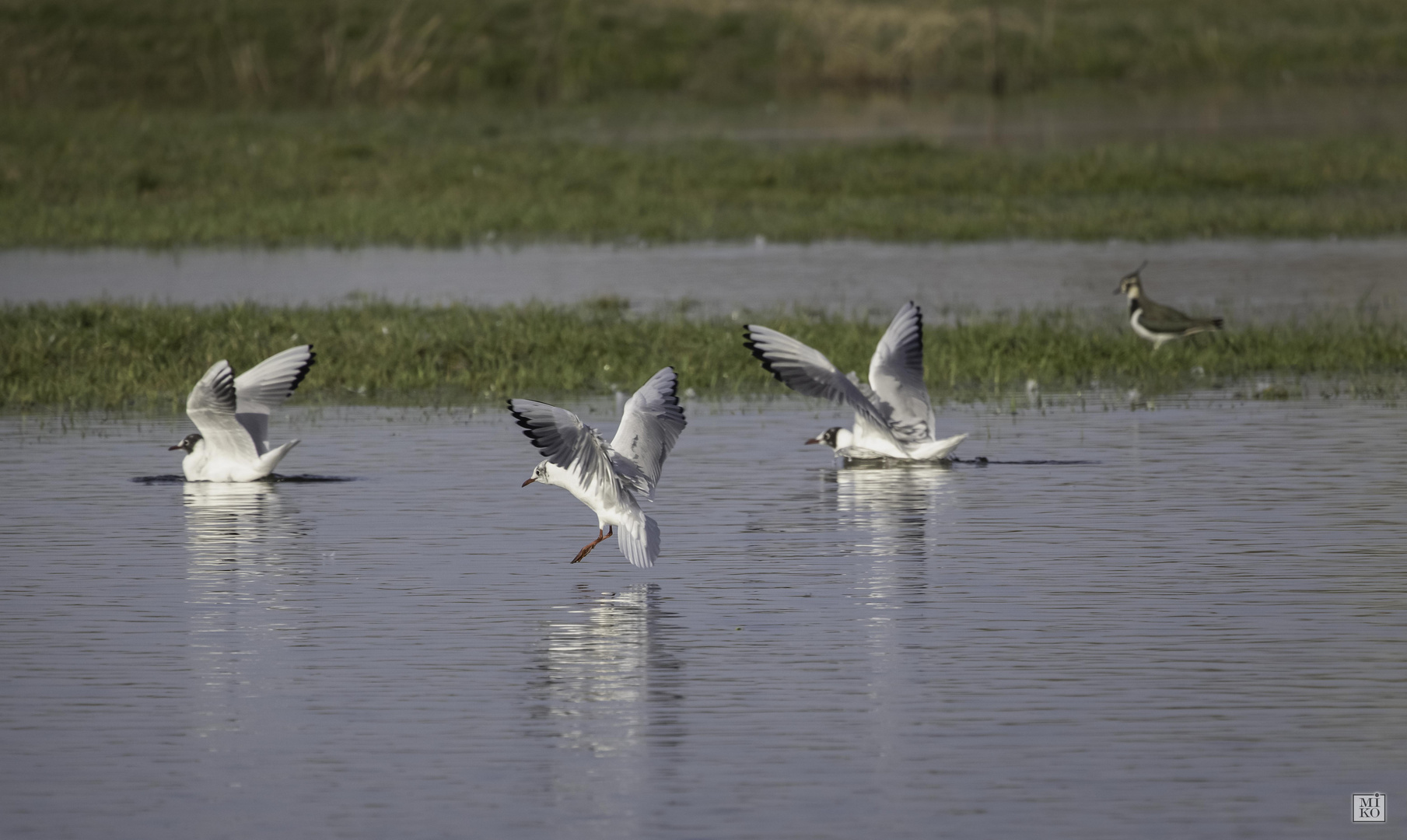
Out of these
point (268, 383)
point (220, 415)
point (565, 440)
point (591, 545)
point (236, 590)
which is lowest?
point (236, 590)

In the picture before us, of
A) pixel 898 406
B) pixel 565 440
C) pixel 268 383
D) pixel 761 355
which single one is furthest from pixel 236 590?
pixel 898 406

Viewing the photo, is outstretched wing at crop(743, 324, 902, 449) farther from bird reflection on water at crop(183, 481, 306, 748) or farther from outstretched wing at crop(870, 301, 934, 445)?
bird reflection on water at crop(183, 481, 306, 748)

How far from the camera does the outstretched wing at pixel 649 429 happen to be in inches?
405

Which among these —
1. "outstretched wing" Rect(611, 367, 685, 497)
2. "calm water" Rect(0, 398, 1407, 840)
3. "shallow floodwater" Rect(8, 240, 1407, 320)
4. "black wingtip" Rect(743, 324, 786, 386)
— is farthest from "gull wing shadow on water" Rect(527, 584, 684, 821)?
"shallow floodwater" Rect(8, 240, 1407, 320)

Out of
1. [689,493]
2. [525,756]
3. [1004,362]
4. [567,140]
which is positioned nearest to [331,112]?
[567,140]

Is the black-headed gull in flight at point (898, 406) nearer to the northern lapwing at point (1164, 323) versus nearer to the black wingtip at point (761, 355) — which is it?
the black wingtip at point (761, 355)

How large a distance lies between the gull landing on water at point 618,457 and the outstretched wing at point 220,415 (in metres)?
2.15

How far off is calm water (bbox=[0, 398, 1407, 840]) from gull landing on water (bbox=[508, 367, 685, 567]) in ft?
0.92

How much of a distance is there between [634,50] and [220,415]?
46.1m

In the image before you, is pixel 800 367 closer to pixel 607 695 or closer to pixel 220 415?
pixel 220 415

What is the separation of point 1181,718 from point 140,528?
582 centimetres

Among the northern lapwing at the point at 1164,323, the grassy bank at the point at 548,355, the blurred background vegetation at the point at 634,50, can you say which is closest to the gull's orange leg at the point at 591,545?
the grassy bank at the point at 548,355

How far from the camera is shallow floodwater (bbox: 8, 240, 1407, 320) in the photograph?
858 inches

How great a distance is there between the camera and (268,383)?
42.7 feet
